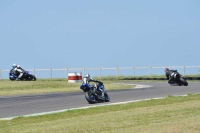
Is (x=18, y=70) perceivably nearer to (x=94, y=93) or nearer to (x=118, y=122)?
(x=94, y=93)

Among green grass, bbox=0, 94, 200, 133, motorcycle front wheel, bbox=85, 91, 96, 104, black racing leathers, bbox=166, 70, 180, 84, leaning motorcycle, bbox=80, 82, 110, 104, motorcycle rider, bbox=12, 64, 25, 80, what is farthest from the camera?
motorcycle rider, bbox=12, 64, 25, 80

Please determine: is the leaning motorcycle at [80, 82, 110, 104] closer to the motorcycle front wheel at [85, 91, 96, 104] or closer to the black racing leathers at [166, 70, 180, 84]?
the motorcycle front wheel at [85, 91, 96, 104]

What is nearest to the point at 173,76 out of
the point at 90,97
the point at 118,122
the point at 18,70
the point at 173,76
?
the point at 173,76

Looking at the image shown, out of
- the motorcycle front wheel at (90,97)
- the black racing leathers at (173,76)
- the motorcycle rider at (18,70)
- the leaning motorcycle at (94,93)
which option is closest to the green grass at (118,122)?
the motorcycle front wheel at (90,97)

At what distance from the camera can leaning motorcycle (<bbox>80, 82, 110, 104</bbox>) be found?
2476 centimetres

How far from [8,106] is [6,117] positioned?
4.52m

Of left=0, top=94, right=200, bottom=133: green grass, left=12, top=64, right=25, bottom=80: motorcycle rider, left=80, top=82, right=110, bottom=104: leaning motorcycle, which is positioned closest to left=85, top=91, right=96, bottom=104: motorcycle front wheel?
left=80, top=82, right=110, bottom=104: leaning motorcycle

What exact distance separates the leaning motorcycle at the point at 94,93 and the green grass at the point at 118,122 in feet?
14.3

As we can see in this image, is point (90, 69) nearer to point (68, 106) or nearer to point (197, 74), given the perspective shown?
point (197, 74)

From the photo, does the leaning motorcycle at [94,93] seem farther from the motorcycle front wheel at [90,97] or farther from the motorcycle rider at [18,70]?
the motorcycle rider at [18,70]

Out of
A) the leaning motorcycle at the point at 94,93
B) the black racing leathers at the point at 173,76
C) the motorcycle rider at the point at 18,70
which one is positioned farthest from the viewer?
the motorcycle rider at the point at 18,70

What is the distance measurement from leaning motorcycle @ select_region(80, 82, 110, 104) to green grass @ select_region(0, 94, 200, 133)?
4.35 metres

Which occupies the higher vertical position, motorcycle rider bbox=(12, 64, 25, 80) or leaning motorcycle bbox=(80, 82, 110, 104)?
motorcycle rider bbox=(12, 64, 25, 80)

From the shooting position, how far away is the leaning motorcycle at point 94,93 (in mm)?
24756
